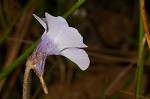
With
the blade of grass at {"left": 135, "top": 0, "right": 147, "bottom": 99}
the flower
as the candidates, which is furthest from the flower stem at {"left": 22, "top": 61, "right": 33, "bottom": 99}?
the blade of grass at {"left": 135, "top": 0, "right": 147, "bottom": 99}

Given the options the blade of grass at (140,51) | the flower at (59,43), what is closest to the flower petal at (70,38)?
the flower at (59,43)

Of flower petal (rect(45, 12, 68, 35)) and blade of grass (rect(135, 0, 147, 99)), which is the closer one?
flower petal (rect(45, 12, 68, 35))

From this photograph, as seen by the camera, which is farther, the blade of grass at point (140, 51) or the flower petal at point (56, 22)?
the blade of grass at point (140, 51)

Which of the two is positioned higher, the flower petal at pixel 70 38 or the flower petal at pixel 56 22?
the flower petal at pixel 56 22

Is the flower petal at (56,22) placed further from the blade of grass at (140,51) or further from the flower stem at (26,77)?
the blade of grass at (140,51)

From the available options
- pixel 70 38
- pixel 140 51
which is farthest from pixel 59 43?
pixel 140 51

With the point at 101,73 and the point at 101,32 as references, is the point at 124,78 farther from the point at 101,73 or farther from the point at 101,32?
the point at 101,32

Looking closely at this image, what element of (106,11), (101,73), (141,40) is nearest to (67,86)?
(101,73)

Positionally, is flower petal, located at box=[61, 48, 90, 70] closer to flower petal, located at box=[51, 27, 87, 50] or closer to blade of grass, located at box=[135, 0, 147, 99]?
flower petal, located at box=[51, 27, 87, 50]
